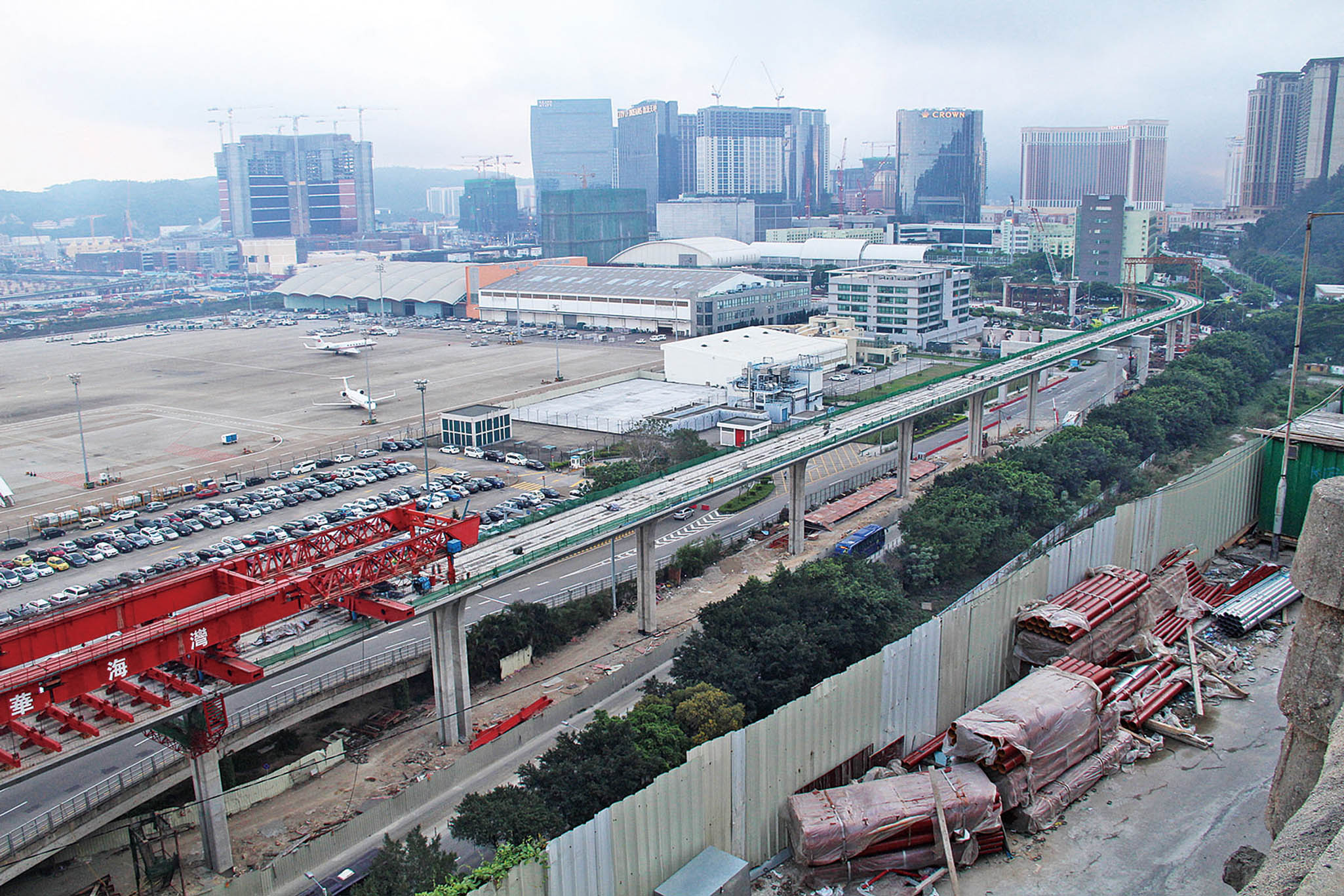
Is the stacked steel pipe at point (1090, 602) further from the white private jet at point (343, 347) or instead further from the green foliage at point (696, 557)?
the white private jet at point (343, 347)

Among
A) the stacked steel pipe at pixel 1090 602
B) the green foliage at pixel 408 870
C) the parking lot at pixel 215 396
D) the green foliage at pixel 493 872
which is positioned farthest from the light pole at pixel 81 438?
the stacked steel pipe at pixel 1090 602

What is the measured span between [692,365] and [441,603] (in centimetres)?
5335

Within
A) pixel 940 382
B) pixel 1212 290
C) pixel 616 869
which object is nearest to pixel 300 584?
pixel 616 869

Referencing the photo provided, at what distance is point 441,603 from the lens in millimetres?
25297

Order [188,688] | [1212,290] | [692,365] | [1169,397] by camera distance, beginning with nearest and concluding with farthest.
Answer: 1. [188,688]
2. [1169,397]
3. [692,365]
4. [1212,290]

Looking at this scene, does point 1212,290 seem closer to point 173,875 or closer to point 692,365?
point 692,365

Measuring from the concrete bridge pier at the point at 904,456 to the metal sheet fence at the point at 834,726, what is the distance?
20642 millimetres

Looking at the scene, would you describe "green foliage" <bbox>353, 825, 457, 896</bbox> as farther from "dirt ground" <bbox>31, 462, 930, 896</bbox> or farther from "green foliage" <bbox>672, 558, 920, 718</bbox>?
"green foliage" <bbox>672, 558, 920, 718</bbox>

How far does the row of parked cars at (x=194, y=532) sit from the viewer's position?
3878cm

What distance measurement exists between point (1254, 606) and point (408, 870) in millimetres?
18913

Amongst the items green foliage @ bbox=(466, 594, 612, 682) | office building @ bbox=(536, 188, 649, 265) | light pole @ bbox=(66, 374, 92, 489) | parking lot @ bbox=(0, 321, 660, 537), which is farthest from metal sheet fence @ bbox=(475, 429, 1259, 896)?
office building @ bbox=(536, 188, 649, 265)

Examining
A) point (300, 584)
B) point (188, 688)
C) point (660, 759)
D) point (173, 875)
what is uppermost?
point (300, 584)

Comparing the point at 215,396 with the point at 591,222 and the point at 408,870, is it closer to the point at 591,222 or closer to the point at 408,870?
the point at 408,870

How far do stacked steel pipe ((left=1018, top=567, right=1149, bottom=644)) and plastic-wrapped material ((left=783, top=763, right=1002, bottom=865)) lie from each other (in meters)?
5.71
